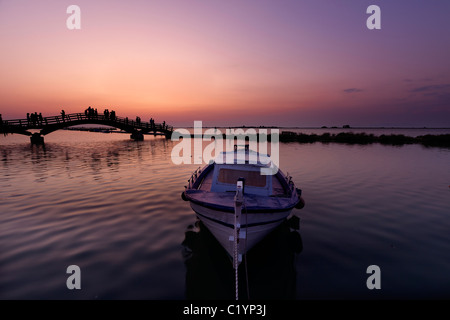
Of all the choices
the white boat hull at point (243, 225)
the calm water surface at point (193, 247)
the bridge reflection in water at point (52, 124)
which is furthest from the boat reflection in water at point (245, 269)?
the bridge reflection in water at point (52, 124)

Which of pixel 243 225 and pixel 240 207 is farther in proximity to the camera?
pixel 243 225

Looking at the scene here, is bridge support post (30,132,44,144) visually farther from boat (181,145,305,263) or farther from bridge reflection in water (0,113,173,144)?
boat (181,145,305,263)

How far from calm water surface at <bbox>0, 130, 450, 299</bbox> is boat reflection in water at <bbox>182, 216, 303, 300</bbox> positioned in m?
0.03

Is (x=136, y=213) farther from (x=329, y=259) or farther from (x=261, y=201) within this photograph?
(x=329, y=259)

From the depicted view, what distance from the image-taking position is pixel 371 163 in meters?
23.0

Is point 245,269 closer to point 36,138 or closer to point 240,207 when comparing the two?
point 240,207

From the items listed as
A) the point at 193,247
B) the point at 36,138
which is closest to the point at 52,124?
the point at 36,138

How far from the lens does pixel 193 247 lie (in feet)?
24.0

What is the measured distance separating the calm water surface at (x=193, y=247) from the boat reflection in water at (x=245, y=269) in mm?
33

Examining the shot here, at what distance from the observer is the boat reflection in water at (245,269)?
5375 millimetres

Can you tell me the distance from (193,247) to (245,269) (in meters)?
2.04

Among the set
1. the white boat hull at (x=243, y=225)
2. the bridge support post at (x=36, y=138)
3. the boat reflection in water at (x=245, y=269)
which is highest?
the bridge support post at (x=36, y=138)

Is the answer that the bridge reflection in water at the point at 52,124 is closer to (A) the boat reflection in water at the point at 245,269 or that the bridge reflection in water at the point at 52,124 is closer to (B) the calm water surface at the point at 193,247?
(B) the calm water surface at the point at 193,247
